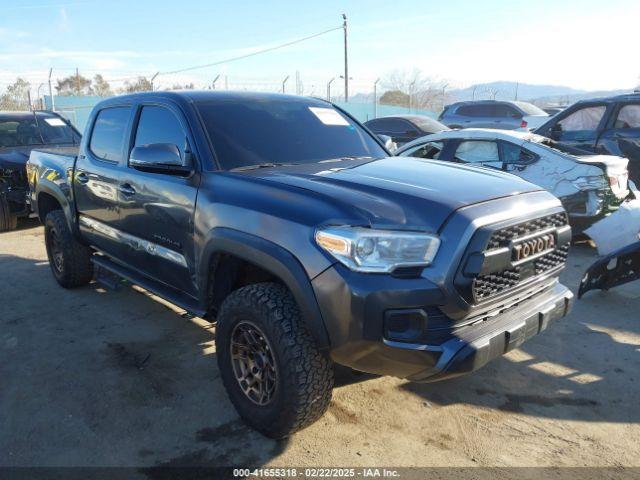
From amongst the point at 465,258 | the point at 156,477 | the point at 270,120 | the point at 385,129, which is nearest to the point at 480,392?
the point at 465,258

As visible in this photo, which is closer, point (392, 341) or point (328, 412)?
point (392, 341)

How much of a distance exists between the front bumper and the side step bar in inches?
46.5

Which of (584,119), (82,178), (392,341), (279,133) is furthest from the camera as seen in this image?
(584,119)

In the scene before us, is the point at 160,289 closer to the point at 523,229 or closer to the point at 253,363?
the point at 253,363

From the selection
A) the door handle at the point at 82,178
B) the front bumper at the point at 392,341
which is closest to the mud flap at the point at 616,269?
the front bumper at the point at 392,341

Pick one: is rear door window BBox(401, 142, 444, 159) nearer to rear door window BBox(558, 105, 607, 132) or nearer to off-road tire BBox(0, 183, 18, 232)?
rear door window BBox(558, 105, 607, 132)

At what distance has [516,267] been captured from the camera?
2.64 m

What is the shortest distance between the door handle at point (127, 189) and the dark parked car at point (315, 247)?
57 mm

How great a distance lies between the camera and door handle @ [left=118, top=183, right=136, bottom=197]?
3.83 m

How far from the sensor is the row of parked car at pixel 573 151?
21.0 feet

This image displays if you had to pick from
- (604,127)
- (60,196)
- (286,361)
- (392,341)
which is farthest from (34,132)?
(604,127)

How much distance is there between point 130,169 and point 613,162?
5611 millimetres

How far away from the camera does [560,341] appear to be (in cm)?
411

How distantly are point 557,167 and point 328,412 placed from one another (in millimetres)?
4792
